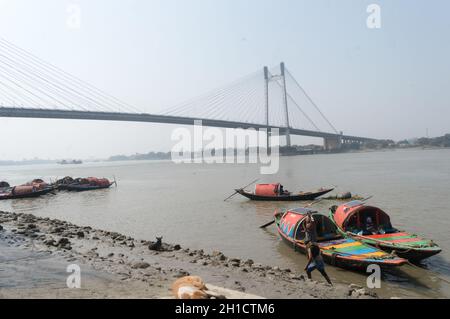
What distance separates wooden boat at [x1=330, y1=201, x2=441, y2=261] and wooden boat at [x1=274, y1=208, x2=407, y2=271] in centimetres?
40

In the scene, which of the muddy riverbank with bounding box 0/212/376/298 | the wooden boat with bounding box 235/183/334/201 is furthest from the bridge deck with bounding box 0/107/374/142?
the muddy riverbank with bounding box 0/212/376/298

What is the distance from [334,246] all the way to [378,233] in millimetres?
2029

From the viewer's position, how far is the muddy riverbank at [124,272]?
671cm

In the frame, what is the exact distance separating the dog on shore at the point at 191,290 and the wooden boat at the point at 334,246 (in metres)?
4.71

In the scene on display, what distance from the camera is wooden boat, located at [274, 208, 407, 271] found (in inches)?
343

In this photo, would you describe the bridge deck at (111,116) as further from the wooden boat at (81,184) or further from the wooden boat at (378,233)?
the wooden boat at (378,233)

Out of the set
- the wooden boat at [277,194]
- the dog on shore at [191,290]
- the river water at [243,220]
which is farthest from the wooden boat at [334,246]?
the wooden boat at [277,194]

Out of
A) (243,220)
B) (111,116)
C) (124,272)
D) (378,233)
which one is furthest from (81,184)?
(378,233)

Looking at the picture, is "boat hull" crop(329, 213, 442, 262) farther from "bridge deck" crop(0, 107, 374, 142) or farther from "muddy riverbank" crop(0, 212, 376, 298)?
"bridge deck" crop(0, 107, 374, 142)

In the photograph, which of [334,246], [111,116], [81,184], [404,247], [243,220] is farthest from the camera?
[111,116]

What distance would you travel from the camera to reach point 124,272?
325 inches

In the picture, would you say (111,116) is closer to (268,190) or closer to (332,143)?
(268,190)
